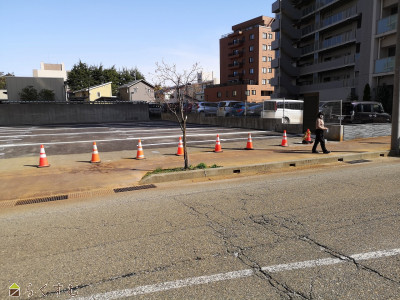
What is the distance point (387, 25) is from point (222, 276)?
107ft

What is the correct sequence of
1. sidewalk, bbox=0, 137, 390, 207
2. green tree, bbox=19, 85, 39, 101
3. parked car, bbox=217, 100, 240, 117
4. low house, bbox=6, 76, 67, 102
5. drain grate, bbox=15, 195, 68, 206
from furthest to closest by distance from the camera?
low house, bbox=6, 76, 67, 102, green tree, bbox=19, 85, 39, 101, parked car, bbox=217, 100, 240, 117, sidewalk, bbox=0, 137, 390, 207, drain grate, bbox=15, 195, 68, 206

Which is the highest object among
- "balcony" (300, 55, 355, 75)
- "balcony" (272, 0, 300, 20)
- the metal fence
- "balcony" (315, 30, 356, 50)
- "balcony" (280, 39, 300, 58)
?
"balcony" (272, 0, 300, 20)

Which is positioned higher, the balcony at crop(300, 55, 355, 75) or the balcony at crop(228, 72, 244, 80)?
the balcony at crop(228, 72, 244, 80)

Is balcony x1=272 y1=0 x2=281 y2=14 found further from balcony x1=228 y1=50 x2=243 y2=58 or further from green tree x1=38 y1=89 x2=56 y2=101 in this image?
green tree x1=38 y1=89 x2=56 y2=101

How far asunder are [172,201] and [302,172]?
4.54 meters

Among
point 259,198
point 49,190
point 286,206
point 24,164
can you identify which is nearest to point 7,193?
point 49,190

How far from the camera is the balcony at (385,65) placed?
27.0 meters

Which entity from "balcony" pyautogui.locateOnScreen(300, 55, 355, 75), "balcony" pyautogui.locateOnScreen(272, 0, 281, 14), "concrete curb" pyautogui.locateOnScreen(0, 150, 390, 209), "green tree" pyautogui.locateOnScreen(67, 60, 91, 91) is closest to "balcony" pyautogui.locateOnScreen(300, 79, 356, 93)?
"balcony" pyautogui.locateOnScreen(300, 55, 355, 75)

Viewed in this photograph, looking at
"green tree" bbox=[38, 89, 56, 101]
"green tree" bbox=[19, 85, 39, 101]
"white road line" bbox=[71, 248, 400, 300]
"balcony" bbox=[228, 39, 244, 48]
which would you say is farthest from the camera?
"balcony" bbox=[228, 39, 244, 48]

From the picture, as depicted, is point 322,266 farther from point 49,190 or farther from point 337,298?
point 49,190

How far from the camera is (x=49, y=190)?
709 centimetres

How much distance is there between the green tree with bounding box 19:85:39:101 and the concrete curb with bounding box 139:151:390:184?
133 feet

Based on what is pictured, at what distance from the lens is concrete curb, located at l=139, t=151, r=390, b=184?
26.1 feet

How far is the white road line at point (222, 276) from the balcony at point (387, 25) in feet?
100
